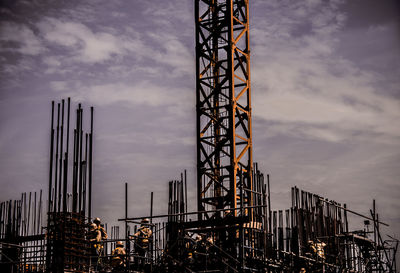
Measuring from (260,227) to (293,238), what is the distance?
11.6ft

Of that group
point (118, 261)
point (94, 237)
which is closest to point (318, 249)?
point (118, 261)

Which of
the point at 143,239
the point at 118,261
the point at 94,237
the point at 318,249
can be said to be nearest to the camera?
the point at 94,237

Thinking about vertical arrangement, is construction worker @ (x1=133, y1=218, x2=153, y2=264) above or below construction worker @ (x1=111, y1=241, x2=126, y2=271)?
above

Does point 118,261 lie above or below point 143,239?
below

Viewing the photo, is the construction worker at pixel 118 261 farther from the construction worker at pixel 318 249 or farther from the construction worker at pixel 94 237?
the construction worker at pixel 318 249

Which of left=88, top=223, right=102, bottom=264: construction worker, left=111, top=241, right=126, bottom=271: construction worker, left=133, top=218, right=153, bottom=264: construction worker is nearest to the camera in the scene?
left=88, top=223, right=102, bottom=264: construction worker

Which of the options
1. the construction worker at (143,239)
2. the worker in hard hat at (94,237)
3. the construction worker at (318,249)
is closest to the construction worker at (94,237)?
the worker in hard hat at (94,237)

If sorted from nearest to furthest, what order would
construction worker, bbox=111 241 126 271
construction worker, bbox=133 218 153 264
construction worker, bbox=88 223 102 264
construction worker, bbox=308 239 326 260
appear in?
construction worker, bbox=88 223 102 264 < construction worker, bbox=111 241 126 271 < construction worker, bbox=133 218 153 264 < construction worker, bbox=308 239 326 260

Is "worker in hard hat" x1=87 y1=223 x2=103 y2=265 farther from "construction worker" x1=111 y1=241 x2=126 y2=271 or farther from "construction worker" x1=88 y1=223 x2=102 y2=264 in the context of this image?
"construction worker" x1=111 y1=241 x2=126 y2=271

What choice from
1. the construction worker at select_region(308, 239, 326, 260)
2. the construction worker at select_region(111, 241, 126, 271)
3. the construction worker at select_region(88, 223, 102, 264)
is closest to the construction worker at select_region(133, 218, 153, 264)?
the construction worker at select_region(111, 241, 126, 271)

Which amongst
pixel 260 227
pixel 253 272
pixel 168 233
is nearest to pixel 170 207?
pixel 168 233

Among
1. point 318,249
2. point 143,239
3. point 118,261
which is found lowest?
point 118,261

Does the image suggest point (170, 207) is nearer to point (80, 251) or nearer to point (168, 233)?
point (168, 233)

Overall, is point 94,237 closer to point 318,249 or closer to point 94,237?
point 94,237
